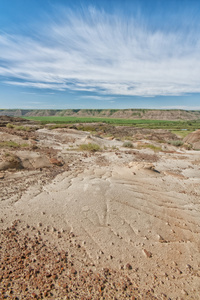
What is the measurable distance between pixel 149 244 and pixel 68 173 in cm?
411

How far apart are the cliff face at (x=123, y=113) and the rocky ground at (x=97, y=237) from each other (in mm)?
145946

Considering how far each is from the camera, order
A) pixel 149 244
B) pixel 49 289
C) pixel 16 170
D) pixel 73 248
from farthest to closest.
Answer: 1. pixel 16 170
2. pixel 149 244
3. pixel 73 248
4. pixel 49 289

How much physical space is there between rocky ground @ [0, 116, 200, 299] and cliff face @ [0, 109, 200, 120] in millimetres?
145946

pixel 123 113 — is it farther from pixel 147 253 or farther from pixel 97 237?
pixel 147 253

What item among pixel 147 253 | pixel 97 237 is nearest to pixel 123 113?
pixel 97 237

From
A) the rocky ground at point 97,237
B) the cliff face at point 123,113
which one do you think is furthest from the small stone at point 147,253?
the cliff face at point 123,113

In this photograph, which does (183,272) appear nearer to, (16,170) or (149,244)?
(149,244)

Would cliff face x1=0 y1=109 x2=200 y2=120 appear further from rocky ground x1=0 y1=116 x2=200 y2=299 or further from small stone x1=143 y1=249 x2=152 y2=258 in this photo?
small stone x1=143 y1=249 x2=152 y2=258

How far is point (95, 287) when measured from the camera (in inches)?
99.7

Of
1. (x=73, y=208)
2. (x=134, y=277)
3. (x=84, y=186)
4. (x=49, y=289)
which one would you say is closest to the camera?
(x=49, y=289)

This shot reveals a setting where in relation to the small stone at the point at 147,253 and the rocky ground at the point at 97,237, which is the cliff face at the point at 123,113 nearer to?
the rocky ground at the point at 97,237

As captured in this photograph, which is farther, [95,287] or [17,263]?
[17,263]

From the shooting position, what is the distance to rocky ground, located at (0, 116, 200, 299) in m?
2.56

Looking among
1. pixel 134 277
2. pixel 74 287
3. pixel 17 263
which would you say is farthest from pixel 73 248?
pixel 134 277
